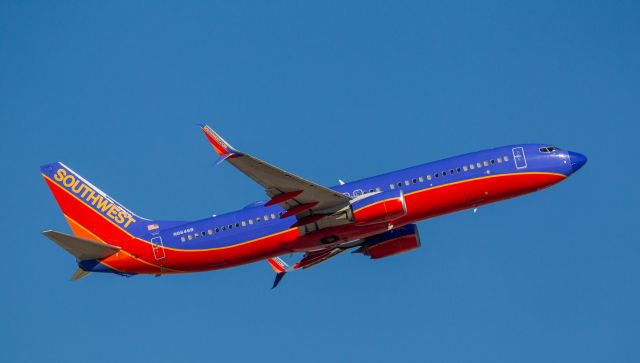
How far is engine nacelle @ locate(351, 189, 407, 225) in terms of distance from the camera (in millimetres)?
56625

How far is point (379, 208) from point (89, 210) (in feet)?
66.7

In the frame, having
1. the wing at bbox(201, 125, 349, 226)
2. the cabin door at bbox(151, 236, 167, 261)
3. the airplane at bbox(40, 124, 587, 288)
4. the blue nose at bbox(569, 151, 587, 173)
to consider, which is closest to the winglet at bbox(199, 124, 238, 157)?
the wing at bbox(201, 125, 349, 226)

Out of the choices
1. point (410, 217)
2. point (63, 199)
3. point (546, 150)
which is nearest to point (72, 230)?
point (63, 199)

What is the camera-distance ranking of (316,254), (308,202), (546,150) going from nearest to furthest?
1. (308,202)
2. (546,150)
3. (316,254)

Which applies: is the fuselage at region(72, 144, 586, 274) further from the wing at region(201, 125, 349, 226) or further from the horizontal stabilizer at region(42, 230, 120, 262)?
the wing at region(201, 125, 349, 226)

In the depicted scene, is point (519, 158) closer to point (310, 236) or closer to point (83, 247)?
point (310, 236)

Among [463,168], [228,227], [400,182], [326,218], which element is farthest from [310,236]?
[463,168]

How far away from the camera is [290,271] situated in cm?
6625

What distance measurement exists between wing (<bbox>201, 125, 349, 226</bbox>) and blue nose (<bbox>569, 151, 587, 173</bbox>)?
1542 centimetres

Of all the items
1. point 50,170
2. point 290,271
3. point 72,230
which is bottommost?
point 290,271

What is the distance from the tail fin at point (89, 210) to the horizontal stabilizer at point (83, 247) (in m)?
1.69

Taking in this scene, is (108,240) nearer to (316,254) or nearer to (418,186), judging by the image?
(316,254)

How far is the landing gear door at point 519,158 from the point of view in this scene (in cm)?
5975

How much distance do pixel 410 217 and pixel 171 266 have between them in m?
15.9
